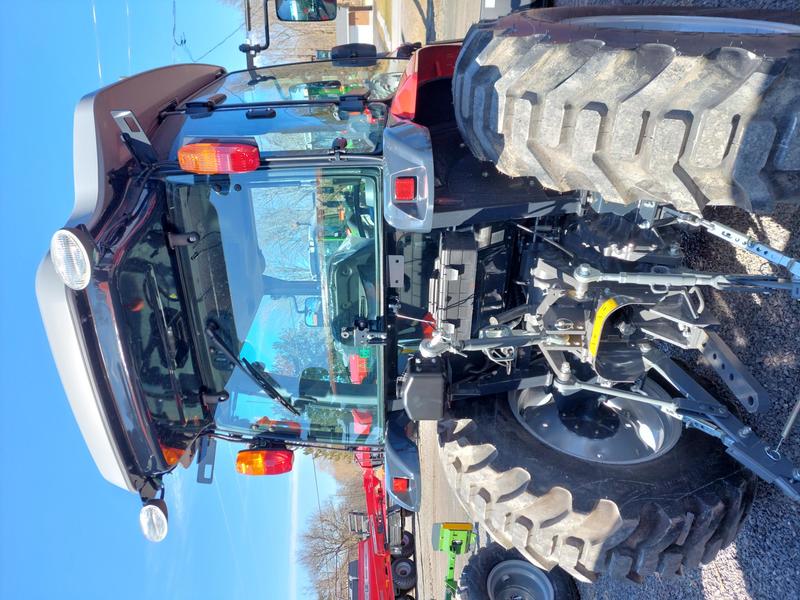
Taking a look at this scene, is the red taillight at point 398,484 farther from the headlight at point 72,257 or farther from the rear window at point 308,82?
the rear window at point 308,82

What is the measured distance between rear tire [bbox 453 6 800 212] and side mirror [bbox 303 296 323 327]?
41.1 inches

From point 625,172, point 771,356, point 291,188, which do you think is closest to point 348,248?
point 291,188

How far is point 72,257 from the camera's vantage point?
72.1 inches

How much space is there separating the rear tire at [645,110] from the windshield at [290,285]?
662mm

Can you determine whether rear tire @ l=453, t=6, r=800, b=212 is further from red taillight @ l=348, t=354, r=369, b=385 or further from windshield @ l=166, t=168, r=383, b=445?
red taillight @ l=348, t=354, r=369, b=385

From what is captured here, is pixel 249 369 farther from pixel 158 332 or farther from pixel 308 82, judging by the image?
pixel 308 82

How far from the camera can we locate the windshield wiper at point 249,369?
249 cm

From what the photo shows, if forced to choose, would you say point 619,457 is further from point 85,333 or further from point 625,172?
point 85,333

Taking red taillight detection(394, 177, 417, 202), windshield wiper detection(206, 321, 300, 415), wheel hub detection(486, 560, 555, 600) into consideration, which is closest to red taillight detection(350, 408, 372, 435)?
windshield wiper detection(206, 321, 300, 415)

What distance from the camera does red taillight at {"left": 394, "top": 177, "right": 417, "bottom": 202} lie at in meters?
1.89

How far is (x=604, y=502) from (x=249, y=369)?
5.60ft

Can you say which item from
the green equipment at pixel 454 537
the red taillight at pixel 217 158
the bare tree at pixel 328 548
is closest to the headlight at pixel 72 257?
the red taillight at pixel 217 158

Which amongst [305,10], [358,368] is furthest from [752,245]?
[305,10]

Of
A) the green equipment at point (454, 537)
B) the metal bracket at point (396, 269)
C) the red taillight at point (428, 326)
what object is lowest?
the green equipment at point (454, 537)
